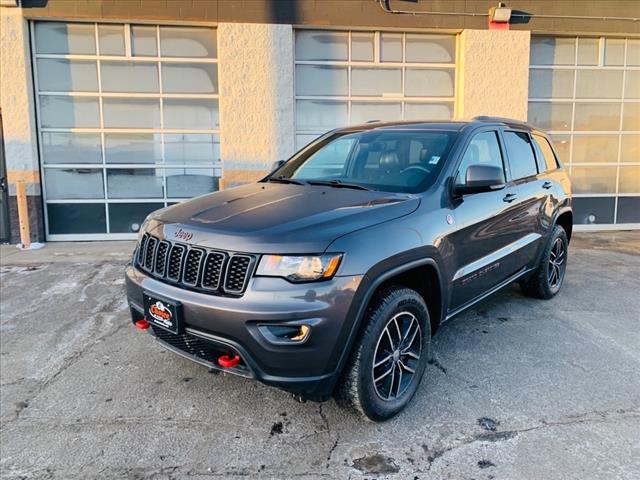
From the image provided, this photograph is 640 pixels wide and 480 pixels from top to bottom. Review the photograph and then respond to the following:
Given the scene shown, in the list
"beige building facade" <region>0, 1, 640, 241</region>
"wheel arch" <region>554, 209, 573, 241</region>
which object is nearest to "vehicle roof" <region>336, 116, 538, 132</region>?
"wheel arch" <region>554, 209, 573, 241</region>

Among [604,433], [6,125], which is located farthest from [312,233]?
[6,125]

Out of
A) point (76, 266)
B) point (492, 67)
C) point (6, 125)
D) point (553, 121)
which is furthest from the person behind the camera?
point (553, 121)

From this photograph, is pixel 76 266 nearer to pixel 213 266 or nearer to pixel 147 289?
pixel 147 289

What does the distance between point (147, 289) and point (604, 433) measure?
9.27 ft

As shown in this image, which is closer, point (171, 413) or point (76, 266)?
point (171, 413)

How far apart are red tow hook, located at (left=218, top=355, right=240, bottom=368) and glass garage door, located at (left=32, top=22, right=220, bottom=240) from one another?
7.03 metres

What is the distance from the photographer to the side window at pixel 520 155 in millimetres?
4707

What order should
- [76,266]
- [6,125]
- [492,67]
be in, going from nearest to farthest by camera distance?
[76,266], [6,125], [492,67]

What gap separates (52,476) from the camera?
8.89ft

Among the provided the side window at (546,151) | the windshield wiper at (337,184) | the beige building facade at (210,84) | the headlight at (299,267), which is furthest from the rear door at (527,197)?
the beige building facade at (210,84)

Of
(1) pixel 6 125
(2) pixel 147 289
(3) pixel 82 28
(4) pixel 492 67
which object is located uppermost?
(3) pixel 82 28

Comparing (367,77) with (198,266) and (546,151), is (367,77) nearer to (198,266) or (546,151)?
→ (546,151)

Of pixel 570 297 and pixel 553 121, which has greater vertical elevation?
pixel 553 121

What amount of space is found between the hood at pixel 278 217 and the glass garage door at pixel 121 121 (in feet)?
19.7
